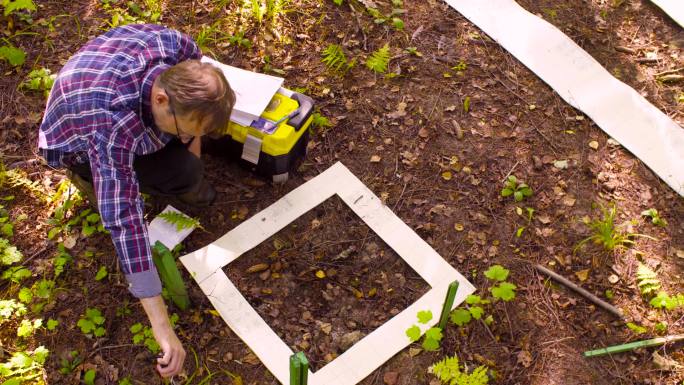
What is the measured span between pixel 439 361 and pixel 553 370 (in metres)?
0.52

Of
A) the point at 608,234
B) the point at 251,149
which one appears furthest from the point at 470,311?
the point at 251,149

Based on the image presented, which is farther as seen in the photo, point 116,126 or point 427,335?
point 427,335

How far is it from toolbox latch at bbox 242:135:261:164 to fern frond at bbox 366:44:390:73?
1063mm

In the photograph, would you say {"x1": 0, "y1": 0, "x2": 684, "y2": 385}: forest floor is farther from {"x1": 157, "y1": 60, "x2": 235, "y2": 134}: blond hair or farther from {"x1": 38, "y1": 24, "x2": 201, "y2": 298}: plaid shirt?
{"x1": 157, "y1": 60, "x2": 235, "y2": 134}: blond hair

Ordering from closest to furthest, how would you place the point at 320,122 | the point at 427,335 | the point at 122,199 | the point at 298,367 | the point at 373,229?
the point at 298,367, the point at 122,199, the point at 427,335, the point at 373,229, the point at 320,122

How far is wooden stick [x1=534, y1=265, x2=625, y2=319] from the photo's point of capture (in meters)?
2.55

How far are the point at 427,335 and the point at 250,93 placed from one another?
1.44m

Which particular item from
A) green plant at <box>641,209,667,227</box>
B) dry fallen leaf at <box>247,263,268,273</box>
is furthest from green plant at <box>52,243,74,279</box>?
green plant at <box>641,209,667,227</box>

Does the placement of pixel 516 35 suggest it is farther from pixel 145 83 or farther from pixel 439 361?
pixel 145 83

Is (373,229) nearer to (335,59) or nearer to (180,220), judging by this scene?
(180,220)

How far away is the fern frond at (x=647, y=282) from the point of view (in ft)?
8.55

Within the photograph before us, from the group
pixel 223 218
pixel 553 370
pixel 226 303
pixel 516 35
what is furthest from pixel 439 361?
pixel 516 35

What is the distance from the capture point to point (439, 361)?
243cm

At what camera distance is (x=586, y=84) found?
3324 mm
